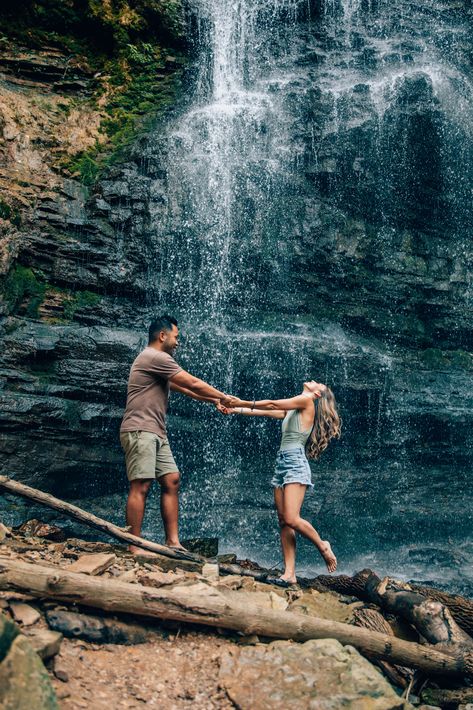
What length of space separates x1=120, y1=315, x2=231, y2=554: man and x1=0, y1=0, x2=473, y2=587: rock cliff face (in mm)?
3632

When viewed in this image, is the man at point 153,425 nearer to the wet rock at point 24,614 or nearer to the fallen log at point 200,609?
the fallen log at point 200,609

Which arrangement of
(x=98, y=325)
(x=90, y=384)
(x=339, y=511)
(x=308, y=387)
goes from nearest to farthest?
1. (x=308, y=387)
2. (x=90, y=384)
3. (x=98, y=325)
4. (x=339, y=511)

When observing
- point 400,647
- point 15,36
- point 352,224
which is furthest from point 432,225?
point 400,647

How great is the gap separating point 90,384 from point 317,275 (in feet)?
16.8

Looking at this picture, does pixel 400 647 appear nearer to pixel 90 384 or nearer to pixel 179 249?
pixel 90 384

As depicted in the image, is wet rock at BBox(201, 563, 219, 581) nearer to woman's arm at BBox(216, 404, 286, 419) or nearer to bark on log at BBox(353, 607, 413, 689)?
bark on log at BBox(353, 607, 413, 689)

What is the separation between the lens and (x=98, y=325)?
10383 mm

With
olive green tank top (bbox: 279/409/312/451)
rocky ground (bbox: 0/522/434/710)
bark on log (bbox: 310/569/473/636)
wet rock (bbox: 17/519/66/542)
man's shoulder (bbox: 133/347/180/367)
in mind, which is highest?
man's shoulder (bbox: 133/347/180/367)

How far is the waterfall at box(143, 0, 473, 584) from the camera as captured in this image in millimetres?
10852

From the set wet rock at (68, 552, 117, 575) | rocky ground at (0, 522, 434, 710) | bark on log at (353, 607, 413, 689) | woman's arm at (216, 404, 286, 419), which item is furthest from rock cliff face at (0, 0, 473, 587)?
rocky ground at (0, 522, 434, 710)

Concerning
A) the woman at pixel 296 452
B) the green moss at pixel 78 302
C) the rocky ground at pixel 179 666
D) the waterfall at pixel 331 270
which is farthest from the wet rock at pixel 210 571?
the green moss at pixel 78 302

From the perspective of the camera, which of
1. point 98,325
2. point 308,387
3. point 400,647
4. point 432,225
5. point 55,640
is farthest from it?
point 432,225

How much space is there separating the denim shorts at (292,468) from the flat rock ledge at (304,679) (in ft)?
6.89

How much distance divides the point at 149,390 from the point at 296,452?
5.26ft
